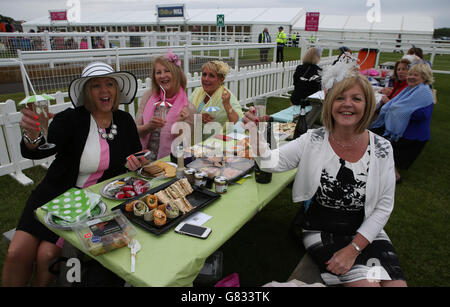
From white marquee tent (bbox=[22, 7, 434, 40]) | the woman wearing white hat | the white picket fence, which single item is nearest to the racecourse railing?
the white picket fence

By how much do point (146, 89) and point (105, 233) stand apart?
3.58 meters

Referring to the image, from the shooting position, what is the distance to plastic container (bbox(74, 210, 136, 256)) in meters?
1.37

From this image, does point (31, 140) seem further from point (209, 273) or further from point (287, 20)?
point (287, 20)

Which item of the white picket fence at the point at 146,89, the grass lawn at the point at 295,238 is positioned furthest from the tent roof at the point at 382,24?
the grass lawn at the point at 295,238

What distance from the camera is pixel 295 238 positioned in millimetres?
2922

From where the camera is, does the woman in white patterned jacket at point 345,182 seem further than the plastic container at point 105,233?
Yes

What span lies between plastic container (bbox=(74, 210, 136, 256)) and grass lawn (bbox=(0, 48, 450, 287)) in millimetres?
1421

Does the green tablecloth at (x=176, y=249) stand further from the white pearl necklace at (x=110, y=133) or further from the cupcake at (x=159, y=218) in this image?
the white pearl necklace at (x=110, y=133)

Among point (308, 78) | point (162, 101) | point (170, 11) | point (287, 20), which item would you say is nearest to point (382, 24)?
point (287, 20)

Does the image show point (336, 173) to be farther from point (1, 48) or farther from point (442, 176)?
point (1, 48)

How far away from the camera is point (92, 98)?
2305mm

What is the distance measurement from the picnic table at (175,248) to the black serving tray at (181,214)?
0.09 feet

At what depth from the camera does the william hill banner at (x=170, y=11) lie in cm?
2323

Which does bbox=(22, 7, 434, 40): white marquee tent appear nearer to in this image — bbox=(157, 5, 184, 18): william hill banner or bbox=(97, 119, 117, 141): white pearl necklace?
bbox=(157, 5, 184, 18): william hill banner
